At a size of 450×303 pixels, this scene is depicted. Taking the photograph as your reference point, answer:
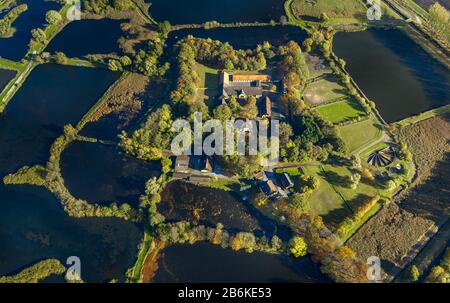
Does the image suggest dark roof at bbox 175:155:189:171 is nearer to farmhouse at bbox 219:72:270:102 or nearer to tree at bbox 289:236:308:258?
farmhouse at bbox 219:72:270:102

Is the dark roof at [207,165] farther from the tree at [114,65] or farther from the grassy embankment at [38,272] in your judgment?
the tree at [114,65]

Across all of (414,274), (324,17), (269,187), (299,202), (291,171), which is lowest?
(414,274)

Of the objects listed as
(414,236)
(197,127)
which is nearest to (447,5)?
(414,236)

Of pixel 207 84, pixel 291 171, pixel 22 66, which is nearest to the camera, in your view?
pixel 291 171

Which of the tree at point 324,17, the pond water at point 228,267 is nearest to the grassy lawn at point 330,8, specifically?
the tree at point 324,17

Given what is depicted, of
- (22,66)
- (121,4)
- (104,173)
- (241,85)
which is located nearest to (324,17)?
(241,85)

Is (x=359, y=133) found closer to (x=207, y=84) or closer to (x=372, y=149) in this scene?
(x=372, y=149)
